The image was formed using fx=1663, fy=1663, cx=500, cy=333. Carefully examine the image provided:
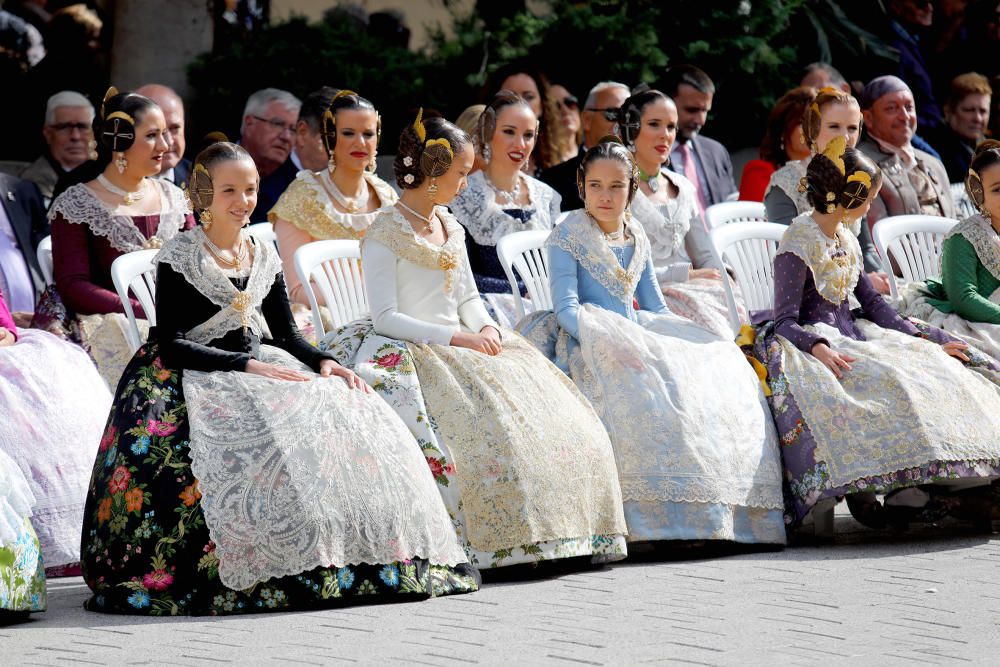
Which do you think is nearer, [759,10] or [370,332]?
[370,332]

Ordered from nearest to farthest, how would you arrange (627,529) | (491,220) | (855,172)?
(627,529), (855,172), (491,220)

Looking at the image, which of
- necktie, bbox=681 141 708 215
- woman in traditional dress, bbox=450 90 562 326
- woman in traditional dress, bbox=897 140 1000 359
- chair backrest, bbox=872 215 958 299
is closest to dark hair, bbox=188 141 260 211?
woman in traditional dress, bbox=450 90 562 326

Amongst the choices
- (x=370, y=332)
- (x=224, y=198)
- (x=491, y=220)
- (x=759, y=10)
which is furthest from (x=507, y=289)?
(x=759, y=10)

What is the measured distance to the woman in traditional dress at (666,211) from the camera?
7.23 metres

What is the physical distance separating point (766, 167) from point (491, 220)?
6.36 ft

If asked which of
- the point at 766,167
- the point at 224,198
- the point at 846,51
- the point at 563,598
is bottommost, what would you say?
the point at 563,598

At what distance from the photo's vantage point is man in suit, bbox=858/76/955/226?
27.9 ft

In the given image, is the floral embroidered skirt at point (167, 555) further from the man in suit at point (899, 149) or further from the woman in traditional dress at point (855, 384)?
the man in suit at point (899, 149)

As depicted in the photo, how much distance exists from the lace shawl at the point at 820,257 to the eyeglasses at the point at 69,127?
3.47 metres

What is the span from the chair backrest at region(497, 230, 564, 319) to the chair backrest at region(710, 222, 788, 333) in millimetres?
722

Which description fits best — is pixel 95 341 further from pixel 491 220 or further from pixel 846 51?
pixel 846 51

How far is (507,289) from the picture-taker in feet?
23.5

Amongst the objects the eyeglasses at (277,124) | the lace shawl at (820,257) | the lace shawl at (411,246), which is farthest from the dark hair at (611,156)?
the eyeglasses at (277,124)

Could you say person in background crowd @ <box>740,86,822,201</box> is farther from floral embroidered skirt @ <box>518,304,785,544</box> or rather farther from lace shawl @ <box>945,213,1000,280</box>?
floral embroidered skirt @ <box>518,304,785,544</box>
